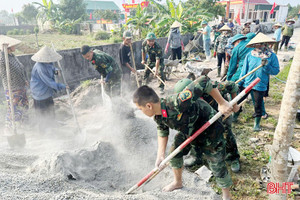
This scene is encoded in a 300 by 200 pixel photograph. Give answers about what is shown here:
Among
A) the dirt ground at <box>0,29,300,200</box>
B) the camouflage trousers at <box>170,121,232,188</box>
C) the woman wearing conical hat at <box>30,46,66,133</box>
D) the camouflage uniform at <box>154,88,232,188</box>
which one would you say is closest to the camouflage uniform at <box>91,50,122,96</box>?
the dirt ground at <box>0,29,300,200</box>

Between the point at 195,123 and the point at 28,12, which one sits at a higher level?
the point at 28,12

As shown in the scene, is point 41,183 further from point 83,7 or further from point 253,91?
point 83,7

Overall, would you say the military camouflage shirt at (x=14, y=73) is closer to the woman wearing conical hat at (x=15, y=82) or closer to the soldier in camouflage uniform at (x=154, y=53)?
the woman wearing conical hat at (x=15, y=82)

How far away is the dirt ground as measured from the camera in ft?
7.73

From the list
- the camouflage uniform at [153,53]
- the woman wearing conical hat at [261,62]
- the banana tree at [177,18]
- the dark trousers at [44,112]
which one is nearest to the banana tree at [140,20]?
the banana tree at [177,18]

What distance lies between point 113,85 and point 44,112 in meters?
1.60

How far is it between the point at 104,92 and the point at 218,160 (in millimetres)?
3404

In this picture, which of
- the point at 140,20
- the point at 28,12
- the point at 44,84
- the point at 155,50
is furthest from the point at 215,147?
the point at 28,12

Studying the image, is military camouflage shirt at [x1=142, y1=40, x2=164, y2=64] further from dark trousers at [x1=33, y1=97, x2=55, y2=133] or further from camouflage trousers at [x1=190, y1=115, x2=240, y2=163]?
camouflage trousers at [x1=190, y1=115, x2=240, y2=163]

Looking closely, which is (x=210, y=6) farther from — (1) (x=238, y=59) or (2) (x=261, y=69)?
(2) (x=261, y=69)

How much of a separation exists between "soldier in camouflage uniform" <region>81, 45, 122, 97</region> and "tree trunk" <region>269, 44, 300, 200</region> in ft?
11.5

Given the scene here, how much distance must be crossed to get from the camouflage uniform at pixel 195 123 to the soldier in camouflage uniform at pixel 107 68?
2706 mm

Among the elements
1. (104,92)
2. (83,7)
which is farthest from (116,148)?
(83,7)

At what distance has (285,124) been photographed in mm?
1978
